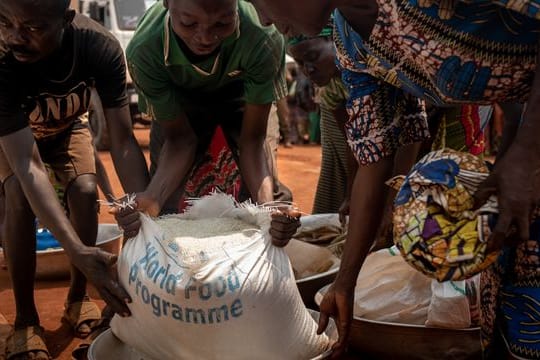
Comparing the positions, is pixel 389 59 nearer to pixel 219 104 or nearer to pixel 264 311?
pixel 264 311

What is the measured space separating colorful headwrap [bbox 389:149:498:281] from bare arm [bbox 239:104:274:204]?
134 cm

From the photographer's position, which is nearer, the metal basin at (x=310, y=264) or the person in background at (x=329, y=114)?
the metal basin at (x=310, y=264)

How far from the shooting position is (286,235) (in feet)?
6.68

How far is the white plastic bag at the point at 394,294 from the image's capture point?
2260 millimetres

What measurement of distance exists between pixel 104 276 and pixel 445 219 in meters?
1.15

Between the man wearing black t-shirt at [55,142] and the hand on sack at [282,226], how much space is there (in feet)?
1.59

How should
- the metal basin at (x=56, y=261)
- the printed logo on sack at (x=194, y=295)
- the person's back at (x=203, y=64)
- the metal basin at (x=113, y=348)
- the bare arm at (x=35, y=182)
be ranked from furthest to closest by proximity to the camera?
the metal basin at (x=56, y=261)
the person's back at (x=203, y=64)
the bare arm at (x=35, y=182)
the metal basin at (x=113, y=348)
the printed logo on sack at (x=194, y=295)

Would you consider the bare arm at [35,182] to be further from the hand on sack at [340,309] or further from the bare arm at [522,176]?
the bare arm at [522,176]

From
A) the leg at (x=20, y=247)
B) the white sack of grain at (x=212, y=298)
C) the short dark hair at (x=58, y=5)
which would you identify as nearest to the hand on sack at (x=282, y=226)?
the white sack of grain at (x=212, y=298)

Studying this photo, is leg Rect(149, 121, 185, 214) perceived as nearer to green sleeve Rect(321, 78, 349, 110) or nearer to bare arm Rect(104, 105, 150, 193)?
bare arm Rect(104, 105, 150, 193)

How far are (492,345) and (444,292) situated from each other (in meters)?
0.53

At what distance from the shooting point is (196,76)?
268 cm

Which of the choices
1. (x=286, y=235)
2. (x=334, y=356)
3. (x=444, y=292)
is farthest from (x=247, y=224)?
(x=444, y=292)

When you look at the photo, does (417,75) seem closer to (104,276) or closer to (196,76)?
(104,276)
